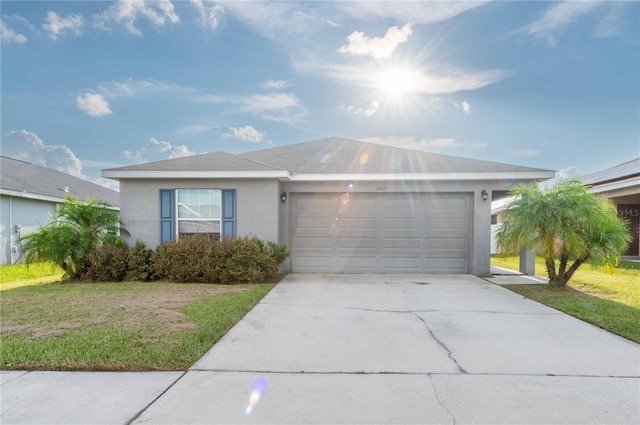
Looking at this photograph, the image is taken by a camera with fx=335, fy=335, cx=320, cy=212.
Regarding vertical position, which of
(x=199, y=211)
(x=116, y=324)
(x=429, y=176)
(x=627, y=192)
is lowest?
(x=116, y=324)

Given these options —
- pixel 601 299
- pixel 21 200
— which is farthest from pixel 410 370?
pixel 21 200

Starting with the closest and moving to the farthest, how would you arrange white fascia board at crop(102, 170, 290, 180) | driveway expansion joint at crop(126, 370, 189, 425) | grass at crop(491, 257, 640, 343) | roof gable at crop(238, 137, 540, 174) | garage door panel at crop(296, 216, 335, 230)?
driveway expansion joint at crop(126, 370, 189, 425) → grass at crop(491, 257, 640, 343) → white fascia board at crop(102, 170, 290, 180) → roof gable at crop(238, 137, 540, 174) → garage door panel at crop(296, 216, 335, 230)

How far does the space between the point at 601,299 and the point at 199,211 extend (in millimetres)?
9316

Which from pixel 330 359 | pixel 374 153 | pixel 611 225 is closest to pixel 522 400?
pixel 330 359

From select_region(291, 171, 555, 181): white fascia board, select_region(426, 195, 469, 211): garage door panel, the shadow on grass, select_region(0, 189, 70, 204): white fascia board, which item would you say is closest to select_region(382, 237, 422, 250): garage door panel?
select_region(426, 195, 469, 211): garage door panel

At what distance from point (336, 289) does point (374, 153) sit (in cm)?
591

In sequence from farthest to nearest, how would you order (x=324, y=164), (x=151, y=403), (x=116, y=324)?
1. (x=324, y=164)
2. (x=116, y=324)
3. (x=151, y=403)

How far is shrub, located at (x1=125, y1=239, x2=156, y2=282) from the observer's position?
8.41 meters

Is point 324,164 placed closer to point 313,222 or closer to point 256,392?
point 313,222

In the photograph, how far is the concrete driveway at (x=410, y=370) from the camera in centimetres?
254

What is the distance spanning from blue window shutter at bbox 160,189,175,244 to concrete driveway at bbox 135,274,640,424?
472 cm

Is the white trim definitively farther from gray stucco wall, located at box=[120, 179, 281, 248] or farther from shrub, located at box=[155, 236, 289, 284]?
shrub, located at box=[155, 236, 289, 284]

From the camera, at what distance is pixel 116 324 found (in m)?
4.66

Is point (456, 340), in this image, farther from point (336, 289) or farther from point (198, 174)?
point (198, 174)
